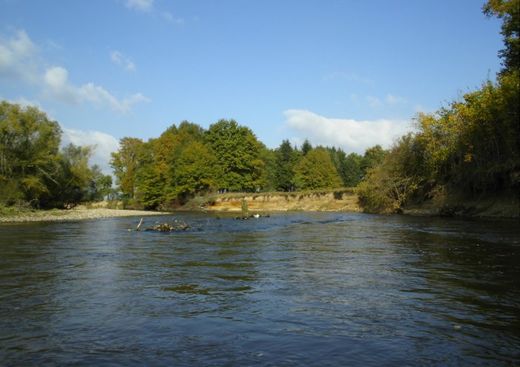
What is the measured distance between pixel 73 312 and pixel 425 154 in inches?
2034

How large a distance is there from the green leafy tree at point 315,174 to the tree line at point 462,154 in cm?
4106

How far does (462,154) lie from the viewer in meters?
47.5

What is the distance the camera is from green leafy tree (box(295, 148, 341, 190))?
108375 millimetres

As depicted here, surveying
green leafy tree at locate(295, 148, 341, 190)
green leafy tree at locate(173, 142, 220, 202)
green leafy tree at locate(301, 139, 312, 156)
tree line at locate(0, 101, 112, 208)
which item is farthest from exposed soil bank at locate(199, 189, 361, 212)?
green leafy tree at locate(301, 139, 312, 156)

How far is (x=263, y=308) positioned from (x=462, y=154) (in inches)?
1690

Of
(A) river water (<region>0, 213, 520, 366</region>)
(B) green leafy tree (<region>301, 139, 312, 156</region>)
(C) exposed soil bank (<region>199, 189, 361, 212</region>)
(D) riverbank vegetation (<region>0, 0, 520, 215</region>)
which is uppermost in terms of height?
(B) green leafy tree (<region>301, 139, 312, 156</region>)

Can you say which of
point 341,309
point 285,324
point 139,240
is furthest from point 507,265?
point 139,240

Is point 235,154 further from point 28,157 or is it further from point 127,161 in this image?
point 28,157

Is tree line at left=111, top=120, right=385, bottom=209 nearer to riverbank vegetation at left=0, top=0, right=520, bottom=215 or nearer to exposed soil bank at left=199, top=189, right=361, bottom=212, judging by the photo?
riverbank vegetation at left=0, top=0, right=520, bottom=215

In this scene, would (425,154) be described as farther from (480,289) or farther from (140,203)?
(140,203)

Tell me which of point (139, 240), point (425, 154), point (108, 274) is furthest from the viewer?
point (425, 154)

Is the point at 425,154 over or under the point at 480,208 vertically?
over

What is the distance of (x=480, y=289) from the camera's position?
1188 cm

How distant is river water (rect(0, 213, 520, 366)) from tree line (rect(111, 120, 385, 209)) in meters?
70.2
